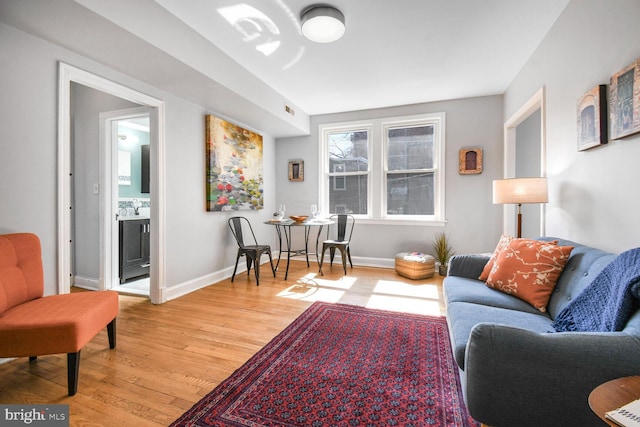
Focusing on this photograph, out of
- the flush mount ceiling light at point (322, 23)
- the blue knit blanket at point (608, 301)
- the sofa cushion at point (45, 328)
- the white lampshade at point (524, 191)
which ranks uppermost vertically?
the flush mount ceiling light at point (322, 23)

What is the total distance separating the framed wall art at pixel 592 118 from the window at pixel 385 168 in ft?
8.07

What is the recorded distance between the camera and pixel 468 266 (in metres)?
2.44

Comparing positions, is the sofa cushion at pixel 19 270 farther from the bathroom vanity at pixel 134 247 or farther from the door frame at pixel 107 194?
the bathroom vanity at pixel 134 247

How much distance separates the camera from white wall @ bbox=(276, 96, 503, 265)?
422 centimetres

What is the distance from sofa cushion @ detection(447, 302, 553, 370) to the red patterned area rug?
33 cm

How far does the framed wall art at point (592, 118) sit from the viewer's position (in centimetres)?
178

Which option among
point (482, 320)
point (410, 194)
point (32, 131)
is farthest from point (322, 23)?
point (410, 194)

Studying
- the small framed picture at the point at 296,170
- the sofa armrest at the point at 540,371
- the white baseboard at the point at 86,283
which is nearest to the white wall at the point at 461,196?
the small framed picture at the point at 296,170

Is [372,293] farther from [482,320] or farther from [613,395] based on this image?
[613,395]

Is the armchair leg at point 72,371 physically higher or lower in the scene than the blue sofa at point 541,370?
lower

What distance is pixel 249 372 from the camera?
183cm

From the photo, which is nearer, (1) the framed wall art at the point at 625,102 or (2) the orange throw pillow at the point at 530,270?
(1) the framed wall art at the point at 625,102

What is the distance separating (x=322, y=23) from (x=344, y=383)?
2683mm

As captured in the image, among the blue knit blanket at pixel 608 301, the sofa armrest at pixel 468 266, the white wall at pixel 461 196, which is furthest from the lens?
the white wall at pixel 461 196
